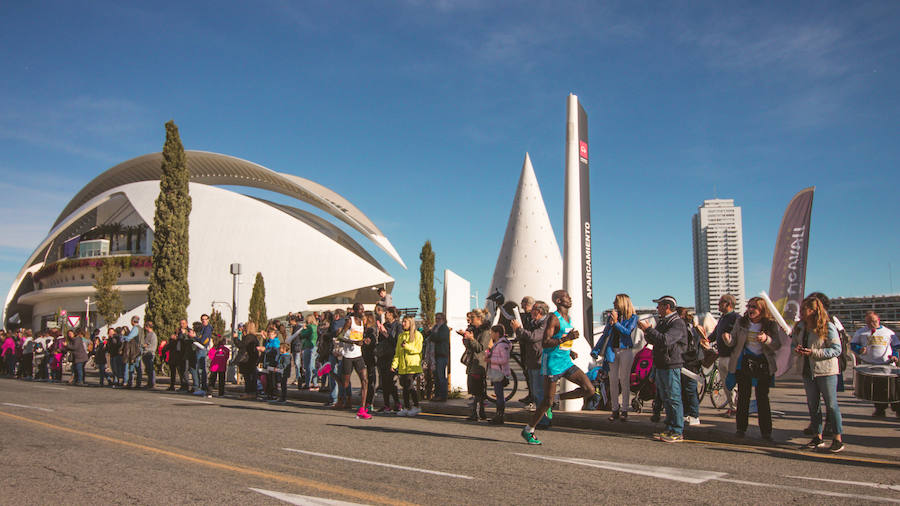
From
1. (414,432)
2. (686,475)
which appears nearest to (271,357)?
(414,432)

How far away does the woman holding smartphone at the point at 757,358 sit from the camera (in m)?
7.24

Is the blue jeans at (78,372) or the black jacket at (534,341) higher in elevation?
the black jacket at (534,341)

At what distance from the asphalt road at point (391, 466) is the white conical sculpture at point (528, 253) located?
42.2 feet

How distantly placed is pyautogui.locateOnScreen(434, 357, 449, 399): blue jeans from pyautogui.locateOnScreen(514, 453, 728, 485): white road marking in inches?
215

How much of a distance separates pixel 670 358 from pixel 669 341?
22 cm

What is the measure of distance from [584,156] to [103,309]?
3633 centimetres

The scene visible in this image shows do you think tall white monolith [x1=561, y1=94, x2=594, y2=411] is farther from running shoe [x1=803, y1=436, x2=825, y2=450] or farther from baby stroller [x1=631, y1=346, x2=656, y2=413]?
running shoe [x1=803, y1=436, x2=825, y2=450]

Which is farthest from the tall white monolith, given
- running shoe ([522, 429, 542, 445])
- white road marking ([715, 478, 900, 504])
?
white road marking ([715, 478, 900, 504])

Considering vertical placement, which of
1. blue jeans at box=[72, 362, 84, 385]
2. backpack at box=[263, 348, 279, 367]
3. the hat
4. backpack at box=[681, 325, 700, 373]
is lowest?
blue jeans at box=[72, 362, 84, 385]

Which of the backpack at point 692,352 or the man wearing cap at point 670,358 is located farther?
the backpack at point 692,352

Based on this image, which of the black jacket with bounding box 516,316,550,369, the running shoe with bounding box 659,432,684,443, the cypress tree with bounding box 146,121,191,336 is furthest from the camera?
the cypress tree with bounding box 146,121,191,336

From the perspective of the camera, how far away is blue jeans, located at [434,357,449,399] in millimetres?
11648

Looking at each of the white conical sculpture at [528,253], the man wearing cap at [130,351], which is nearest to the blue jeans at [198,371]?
the man wearing cap at [130,351]

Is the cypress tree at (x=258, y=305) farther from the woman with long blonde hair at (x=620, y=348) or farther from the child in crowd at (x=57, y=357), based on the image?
the woman with long blonde hair at (x=620, y=348)
